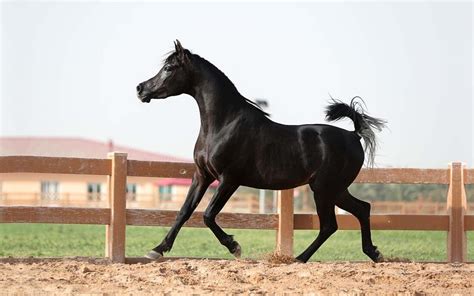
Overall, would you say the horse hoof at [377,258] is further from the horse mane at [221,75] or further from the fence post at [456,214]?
the horse mane at [221,75]

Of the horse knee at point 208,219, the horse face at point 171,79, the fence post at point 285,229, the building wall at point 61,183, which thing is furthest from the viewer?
the building wall at point 61,183

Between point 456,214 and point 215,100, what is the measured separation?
3199 millimetres

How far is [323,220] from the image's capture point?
886 centimetres

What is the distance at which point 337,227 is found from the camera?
9.02 m

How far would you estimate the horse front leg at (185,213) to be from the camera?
855 centimetres

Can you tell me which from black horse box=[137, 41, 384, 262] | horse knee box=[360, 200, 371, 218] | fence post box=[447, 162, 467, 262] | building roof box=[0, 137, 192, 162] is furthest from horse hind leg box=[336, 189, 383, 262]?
building roof box=[0, 137, 192, 162]

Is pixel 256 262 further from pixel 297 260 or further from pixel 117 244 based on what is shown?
pixel 117 244

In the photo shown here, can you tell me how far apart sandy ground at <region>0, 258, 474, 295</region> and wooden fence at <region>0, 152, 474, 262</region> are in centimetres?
73

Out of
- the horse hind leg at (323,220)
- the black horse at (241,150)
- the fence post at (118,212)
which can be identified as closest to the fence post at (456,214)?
the black horse at (241,150)

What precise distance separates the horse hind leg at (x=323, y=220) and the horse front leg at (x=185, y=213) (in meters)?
1.17

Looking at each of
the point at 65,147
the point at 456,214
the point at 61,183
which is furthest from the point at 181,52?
the point at 65,147

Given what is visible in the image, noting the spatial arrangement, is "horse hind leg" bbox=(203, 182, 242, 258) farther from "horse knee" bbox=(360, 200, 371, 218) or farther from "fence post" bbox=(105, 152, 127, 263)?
"horse knee" bbox=(360, 200, 371, 218)

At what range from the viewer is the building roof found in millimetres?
57875

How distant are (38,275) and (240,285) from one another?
68.2 inches
